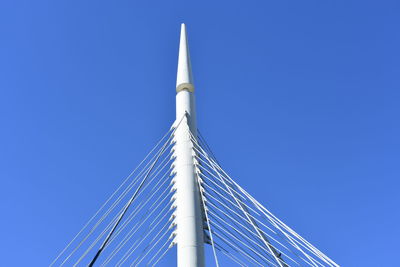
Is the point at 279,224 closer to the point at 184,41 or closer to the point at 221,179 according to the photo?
the point at 221,179

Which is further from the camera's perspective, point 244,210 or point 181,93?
point 181,93

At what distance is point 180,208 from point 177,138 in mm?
2584

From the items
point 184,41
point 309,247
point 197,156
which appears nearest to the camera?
point 309,247

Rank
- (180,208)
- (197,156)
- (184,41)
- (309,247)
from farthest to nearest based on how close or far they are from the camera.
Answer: (184,41)
(197,156)
(180,208)
(309,247)

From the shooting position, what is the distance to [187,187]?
516 inches

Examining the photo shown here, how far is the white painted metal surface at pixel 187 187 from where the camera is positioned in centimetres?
1209

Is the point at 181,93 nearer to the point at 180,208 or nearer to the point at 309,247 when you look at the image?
the point at 180,208

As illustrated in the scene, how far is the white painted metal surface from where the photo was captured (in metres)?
12.1

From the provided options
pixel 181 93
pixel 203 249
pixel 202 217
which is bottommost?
pixel 203 249

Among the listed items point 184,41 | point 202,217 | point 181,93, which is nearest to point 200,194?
point 202,217

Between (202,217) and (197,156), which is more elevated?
(197,156)

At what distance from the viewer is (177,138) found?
1457cm

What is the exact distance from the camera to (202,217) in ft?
42.3

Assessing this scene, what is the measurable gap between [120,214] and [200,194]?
2.30 m
